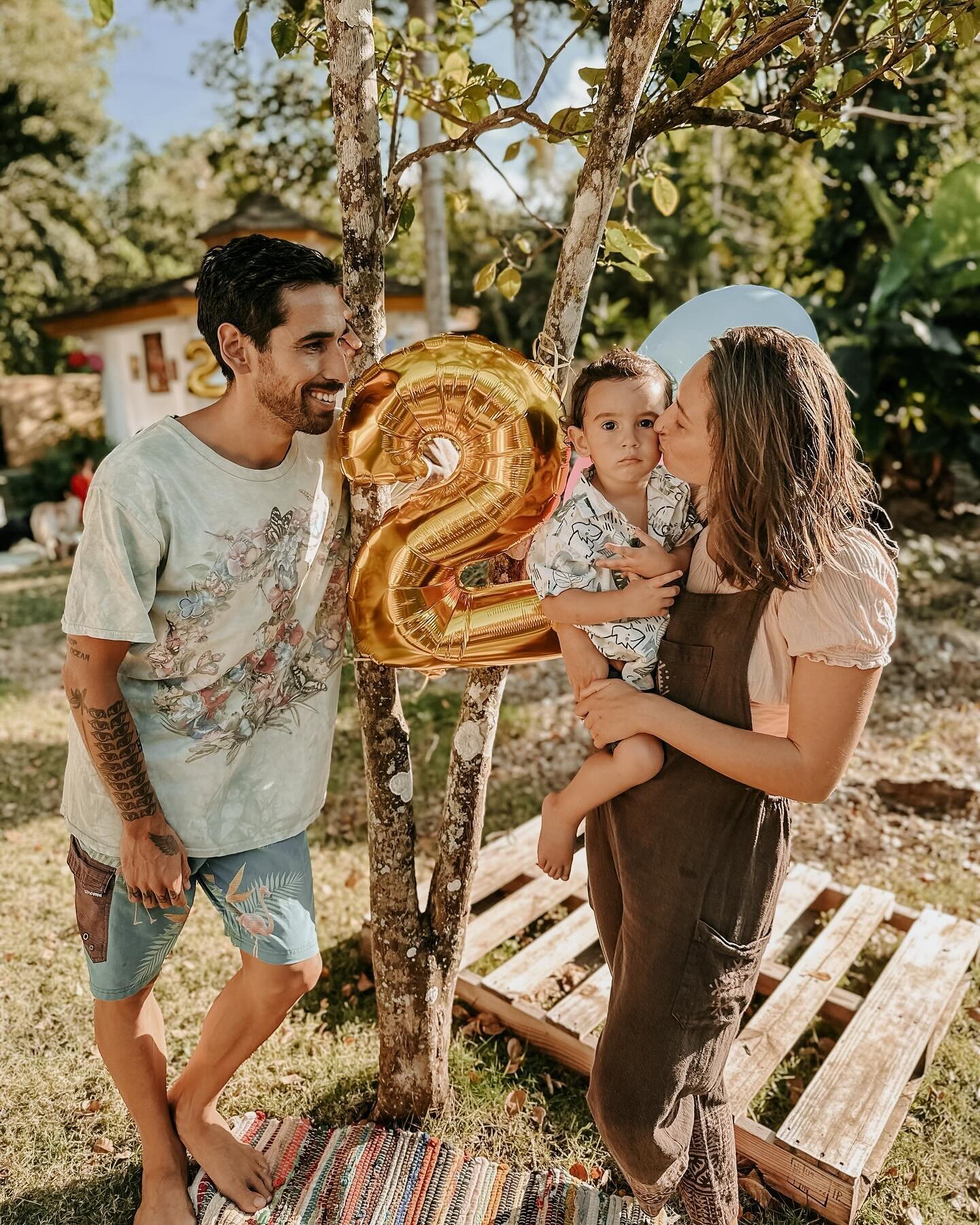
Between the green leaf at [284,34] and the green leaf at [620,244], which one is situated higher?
the green leaf at [284,34]

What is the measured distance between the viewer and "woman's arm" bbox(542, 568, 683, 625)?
1.83 metres

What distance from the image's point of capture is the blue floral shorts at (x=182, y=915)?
2215mm

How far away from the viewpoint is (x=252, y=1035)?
2.33 metres

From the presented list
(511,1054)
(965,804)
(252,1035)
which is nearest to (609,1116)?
(252,1035)

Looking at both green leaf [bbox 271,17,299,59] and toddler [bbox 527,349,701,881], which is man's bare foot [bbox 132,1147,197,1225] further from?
green leaf [bbox 271,17,299,59]

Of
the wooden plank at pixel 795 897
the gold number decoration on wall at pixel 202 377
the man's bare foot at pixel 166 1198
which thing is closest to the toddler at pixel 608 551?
the man's bare foot at pixel 166 1198

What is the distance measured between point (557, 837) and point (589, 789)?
0.63 feet

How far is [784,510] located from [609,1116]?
1.27m

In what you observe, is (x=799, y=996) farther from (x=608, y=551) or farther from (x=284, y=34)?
(x=284, y=34)

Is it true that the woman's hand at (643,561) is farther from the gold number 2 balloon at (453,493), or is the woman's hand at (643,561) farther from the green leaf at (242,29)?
the green leaf at (242,29)

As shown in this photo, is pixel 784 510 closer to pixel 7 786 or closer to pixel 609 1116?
pixel 609 1116

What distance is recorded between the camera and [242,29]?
7.59 feet

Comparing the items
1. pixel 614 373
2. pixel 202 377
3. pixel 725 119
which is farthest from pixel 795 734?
pixel 202 377

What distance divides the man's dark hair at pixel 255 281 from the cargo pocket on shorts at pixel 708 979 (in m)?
1.61
